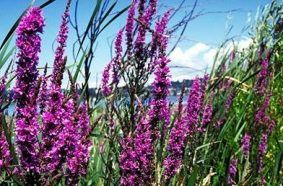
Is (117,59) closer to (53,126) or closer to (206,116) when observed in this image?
(206,116)

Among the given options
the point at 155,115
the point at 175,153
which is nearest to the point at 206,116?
the point at 175,153

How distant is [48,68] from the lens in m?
2.22

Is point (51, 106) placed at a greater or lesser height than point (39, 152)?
greater

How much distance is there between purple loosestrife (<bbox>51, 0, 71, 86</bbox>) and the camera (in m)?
1.91

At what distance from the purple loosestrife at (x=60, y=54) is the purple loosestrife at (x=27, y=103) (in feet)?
0.44

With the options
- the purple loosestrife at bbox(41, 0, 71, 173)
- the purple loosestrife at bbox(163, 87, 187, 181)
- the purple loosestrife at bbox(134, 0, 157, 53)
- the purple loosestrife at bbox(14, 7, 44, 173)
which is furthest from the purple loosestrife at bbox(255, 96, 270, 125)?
the purple loosestrife at bbox(14, 7, 44, 173)

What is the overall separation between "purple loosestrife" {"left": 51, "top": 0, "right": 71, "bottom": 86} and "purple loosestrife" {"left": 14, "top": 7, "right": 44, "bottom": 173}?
13 cm

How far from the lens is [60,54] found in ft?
7.57

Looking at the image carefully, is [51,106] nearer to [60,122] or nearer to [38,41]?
[60,122]

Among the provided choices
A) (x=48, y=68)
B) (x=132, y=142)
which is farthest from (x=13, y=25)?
(x=132, y=142)

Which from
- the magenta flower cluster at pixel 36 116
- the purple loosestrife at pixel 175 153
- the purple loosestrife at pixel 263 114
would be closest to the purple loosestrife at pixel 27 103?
the magenta flower cluster at pixel 36 116

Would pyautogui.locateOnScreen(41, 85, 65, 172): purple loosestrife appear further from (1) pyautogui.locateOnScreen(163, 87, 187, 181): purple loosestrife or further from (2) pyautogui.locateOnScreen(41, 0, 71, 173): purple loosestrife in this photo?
(1) pyautogui.locateOnScreen(163, 87, 187, 181): purple loosestrife

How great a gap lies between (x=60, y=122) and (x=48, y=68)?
466mm

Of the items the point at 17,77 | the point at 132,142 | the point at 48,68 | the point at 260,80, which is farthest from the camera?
the point at 260,80
